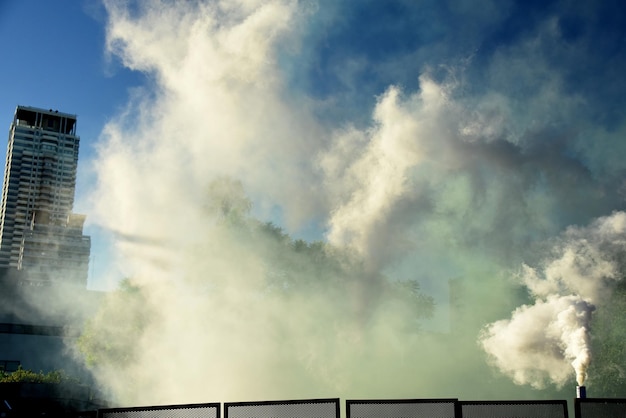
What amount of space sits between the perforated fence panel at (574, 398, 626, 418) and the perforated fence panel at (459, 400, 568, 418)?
0.35m

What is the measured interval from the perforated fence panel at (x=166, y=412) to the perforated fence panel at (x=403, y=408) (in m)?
2.94

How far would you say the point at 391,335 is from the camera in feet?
134

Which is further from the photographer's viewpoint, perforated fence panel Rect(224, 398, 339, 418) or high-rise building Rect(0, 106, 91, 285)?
high-rise building Rect(0, 106, 91, 285)

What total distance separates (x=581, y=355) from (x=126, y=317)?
3450 centimetres

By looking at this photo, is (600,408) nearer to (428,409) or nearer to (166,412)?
(428,409)

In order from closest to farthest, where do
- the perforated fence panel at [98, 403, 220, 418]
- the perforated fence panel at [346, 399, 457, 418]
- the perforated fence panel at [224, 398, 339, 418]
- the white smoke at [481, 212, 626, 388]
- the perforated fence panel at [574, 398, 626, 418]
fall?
the perforated fence panel at [98, 403, 220, 418] < the perforated fence panel at [224, 398, 339, 418] < the perforated fence panel at [346, 399, 457, 418] < the perforated fence panel at [574, 398, 626, 418] < the white smoke at [481, 212, 626, 388]

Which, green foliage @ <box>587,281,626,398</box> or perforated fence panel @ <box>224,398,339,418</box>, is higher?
green foliage @ <box>587,281,626,398</box>

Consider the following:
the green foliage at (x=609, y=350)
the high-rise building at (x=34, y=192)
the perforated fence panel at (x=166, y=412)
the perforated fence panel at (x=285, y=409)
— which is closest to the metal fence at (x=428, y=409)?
the perforated fence panel at (x=285, y=409)

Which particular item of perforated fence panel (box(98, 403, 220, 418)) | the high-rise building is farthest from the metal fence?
the high-rise building

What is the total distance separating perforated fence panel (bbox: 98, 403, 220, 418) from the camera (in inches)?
459

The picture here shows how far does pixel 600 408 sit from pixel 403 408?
4.41 metres

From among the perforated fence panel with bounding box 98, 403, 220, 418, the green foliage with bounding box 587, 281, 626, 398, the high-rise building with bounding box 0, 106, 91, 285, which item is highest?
the high-rise building with bounding box 0, 106, 91, 285

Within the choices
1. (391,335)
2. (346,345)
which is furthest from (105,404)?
(391,335)

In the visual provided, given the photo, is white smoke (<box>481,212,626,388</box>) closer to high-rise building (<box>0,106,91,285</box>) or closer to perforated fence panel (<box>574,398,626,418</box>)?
perforated fence panel (<box>574,398,626,418</box>)
